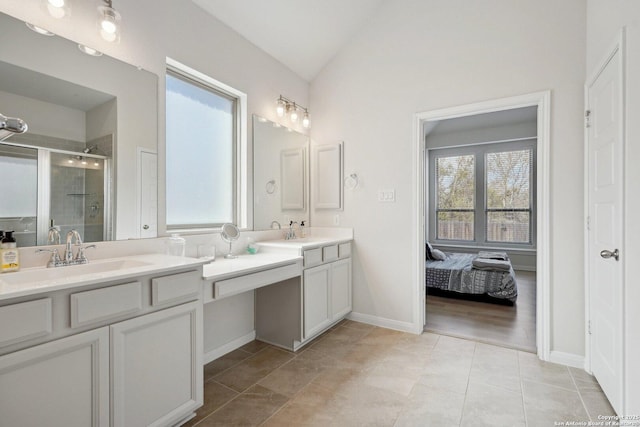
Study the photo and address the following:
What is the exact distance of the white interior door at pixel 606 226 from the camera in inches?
64.7

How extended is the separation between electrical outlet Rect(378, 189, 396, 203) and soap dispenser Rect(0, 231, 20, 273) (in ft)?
8.73

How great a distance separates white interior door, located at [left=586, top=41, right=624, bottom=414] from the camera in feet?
5.40

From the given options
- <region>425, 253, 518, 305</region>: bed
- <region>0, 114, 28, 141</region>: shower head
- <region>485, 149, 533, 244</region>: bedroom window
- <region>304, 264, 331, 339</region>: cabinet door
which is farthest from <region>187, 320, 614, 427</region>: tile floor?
<region>485, 149, 533, 244</region>: bedroom window

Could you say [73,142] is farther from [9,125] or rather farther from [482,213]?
[482,213]

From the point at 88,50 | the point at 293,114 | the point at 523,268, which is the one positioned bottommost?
the point at 523,268

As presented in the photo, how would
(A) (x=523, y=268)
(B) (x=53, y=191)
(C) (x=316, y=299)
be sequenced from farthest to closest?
(A) (x=523, y=268)
(C) (x=316, y=299)
(B) (x=53, y=191)

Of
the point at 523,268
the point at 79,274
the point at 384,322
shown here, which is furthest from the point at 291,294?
the point at 523,268

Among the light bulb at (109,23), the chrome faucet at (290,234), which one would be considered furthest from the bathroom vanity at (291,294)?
the light bulb at (109,23)

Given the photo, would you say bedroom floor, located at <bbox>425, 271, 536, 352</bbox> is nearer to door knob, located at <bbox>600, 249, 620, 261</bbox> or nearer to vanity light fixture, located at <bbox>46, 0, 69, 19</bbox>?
door knob, located at <bbox>600, 249, 620, 261</bbox>

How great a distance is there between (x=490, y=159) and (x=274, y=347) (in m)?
5.44

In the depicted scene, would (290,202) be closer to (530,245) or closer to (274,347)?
(274,347)

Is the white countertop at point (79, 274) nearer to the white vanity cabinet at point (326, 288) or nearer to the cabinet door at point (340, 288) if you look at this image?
the white vanity cabinet at point (326, 288)

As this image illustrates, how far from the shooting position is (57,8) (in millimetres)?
1619

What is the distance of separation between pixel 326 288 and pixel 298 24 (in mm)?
2471
